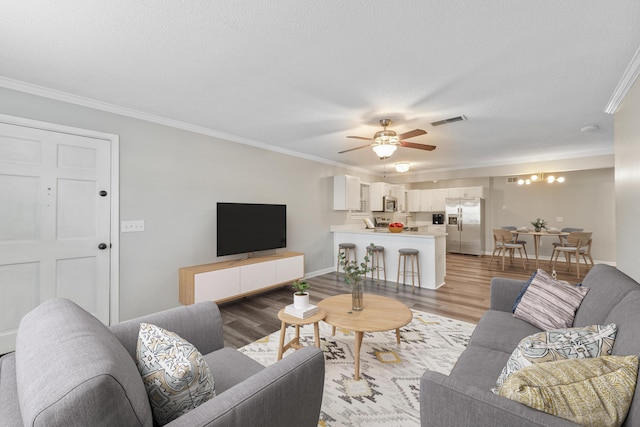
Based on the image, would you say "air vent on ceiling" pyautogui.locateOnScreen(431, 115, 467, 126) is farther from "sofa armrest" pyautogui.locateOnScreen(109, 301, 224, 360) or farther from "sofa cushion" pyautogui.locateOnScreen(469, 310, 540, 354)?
"sofa armrest" pyautogui.locateOnScreen(109, 301, 224, 360)

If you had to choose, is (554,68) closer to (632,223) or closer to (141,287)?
(632,223)

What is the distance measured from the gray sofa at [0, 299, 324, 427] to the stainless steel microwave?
6.38m

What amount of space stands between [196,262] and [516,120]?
15.3 ft

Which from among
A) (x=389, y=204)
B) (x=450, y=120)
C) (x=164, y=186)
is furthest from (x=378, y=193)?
(x=164, y=186)

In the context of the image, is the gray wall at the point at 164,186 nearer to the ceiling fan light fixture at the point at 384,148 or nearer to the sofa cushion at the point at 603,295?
the ceiling fan light fixture at the point at 384,148

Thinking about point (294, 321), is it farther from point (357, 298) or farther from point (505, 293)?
point (505, 293)

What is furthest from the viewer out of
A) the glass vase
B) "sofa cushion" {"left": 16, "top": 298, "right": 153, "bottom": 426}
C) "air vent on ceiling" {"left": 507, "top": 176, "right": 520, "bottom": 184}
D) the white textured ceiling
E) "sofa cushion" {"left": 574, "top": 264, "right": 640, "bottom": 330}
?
"air vent on ceiling" {"left": 507, "top": 176, "right": 520, "bottom": 184}

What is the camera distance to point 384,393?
197cm

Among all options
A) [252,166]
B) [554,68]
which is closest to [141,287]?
[252,166]

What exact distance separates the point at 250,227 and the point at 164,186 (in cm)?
132

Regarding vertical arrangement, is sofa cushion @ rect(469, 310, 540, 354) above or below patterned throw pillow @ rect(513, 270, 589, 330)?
below

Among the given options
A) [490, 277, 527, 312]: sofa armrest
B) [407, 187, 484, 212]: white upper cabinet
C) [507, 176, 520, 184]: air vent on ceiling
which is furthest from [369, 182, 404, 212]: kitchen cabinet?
[490, 277, 527, 312]: sofa armrest

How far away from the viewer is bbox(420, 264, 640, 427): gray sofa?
945 millimetres

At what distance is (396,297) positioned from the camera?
4230 millimetres
